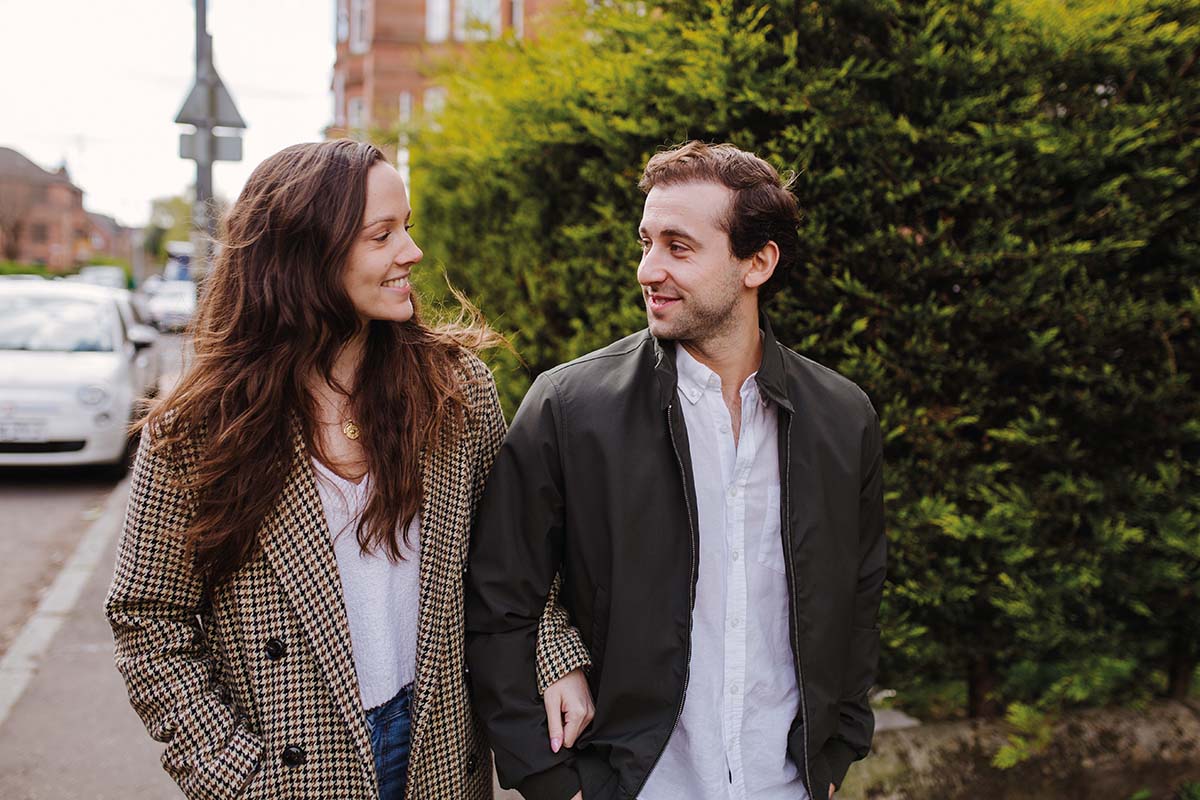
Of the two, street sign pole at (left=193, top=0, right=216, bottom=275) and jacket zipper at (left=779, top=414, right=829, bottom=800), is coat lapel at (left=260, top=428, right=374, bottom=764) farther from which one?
street sign pole at (left=193, top=0, right=216, bottom=275)

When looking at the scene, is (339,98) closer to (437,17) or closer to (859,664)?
(437,17)

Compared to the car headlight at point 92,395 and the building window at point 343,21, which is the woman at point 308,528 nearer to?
the car headlight at point 92,395

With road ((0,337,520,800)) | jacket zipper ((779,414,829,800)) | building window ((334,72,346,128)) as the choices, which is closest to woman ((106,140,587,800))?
road ((0,337,520,800))

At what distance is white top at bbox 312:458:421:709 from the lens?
203 cm

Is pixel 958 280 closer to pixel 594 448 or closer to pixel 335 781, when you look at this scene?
pixel 594 448

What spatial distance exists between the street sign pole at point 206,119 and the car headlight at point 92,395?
182cm

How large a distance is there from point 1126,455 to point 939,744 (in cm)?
115

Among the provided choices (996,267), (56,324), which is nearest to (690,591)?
(996,267)

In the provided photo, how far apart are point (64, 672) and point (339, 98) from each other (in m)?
35.3

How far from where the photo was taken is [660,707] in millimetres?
2080

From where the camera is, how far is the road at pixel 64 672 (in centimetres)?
370

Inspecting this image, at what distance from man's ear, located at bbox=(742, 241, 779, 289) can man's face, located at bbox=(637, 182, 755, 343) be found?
0.09m

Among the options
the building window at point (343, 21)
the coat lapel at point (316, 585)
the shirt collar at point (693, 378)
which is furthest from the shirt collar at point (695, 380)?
the building window at point (343, 21)

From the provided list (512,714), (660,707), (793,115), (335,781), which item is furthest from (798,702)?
(793,115)
